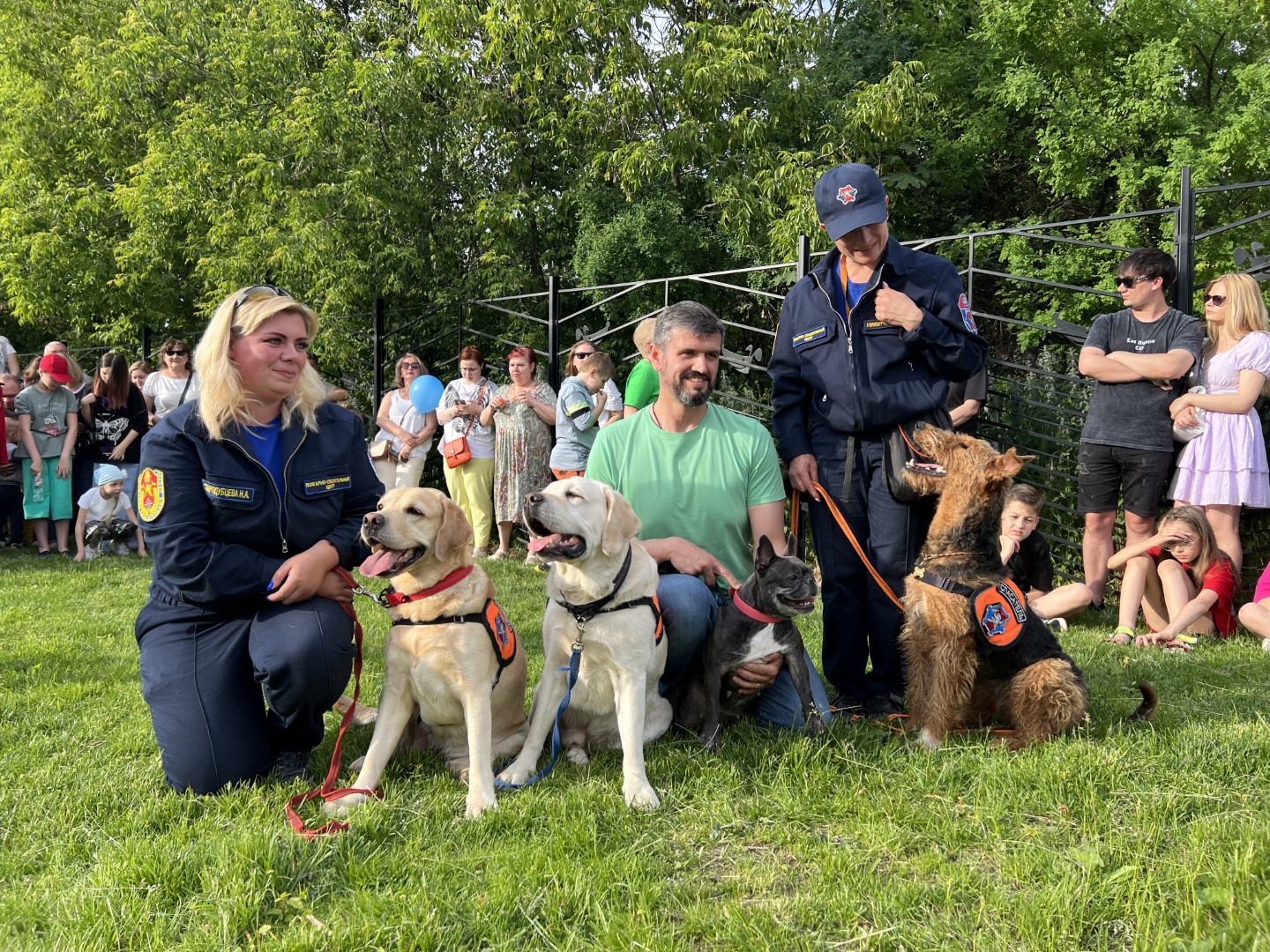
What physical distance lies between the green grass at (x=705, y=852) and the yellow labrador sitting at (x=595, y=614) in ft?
0.65

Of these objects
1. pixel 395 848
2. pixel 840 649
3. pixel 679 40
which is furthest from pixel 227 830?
pixel 679 40

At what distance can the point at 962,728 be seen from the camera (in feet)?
12.1

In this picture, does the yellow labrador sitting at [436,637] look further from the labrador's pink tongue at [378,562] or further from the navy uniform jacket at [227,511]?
the navy uniform jacket at [227,511]

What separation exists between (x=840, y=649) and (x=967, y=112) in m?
15.9

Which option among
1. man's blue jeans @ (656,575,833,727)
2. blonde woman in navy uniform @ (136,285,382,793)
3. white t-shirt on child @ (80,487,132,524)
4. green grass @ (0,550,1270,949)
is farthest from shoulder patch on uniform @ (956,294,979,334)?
white t-shirt on child @ (80,487,132,524)

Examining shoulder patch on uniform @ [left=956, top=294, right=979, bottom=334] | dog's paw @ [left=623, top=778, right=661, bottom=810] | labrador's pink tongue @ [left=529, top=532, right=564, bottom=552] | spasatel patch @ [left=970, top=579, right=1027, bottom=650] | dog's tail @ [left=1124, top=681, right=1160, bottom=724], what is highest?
shoulder patch on uniform @ [left=956, top=294, right=979, bottom=334]

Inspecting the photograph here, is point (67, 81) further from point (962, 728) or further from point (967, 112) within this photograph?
point (962, 728)

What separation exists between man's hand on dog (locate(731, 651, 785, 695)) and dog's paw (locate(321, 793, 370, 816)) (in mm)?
1504

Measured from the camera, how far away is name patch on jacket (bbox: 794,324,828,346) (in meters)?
3.96

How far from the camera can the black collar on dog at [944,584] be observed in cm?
353

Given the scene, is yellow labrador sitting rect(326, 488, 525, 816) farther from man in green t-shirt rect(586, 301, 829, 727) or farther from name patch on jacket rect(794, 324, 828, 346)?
name patch on jacket rect(794, 324, 828, 346)

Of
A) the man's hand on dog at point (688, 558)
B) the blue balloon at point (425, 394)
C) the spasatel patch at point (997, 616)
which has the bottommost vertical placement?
the spasatel patch at point (997, 616)

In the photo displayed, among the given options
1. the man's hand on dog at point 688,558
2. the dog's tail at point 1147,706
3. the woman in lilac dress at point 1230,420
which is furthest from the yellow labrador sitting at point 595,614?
the woman in lilac dress at point 1230,420

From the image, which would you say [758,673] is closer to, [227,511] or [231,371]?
[227,511]
